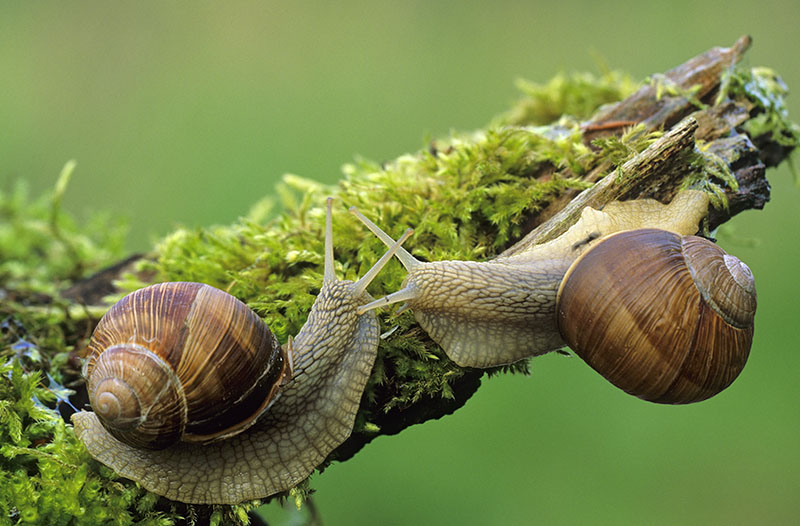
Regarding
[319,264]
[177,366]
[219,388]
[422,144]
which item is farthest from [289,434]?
[422,144]

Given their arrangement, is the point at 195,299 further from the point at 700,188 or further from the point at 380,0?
the point at 380,0

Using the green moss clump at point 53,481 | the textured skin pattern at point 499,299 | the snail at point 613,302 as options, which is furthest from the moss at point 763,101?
the green moss clump at point 53,481

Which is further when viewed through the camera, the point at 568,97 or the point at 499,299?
the point at 568,97

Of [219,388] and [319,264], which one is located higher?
[319,264]

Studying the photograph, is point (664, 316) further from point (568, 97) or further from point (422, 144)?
point (422, 144)

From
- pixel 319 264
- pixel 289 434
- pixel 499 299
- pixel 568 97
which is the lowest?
pixel 289 434

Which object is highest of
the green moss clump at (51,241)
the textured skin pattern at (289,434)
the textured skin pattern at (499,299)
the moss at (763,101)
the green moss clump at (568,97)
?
the moss at (763,101)

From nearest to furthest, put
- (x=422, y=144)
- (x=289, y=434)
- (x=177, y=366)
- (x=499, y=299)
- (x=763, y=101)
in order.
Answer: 1. (x=177, y=366)
2. (x=289, y=434)
3. (x=499, y=299)
4. (x=763, y=101)
5. (x=422, y=144)

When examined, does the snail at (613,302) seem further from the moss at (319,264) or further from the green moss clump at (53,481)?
the green moss clump at (53,481)
